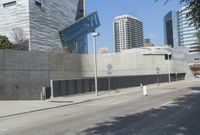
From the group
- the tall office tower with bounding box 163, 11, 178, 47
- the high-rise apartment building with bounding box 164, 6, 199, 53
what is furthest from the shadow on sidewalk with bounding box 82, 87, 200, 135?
the tall office tower with bounding box 163, 11, 178, 47

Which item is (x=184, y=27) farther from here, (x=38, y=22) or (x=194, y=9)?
(x=38, y=22)

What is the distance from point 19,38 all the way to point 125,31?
3117 inches

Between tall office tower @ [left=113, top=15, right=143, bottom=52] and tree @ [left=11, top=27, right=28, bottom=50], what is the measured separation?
6773 centimetres

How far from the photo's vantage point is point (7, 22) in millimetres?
100688

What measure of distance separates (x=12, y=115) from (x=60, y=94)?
1446cm

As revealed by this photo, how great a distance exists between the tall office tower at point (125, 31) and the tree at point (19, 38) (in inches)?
2667

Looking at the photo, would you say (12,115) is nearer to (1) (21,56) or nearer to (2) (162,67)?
(1) (21,56)

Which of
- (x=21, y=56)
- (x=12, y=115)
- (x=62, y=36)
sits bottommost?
(x=12, y=115)

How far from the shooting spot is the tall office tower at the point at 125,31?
164 meters

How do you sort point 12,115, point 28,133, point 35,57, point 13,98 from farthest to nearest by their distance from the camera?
point 35,57 < point 13,98 < point 12,115 < point 28,133

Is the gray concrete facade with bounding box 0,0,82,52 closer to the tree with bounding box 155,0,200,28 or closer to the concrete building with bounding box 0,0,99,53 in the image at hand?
the concrete building with bounding box 0,0,99,53

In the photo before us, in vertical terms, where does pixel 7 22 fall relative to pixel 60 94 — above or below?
above

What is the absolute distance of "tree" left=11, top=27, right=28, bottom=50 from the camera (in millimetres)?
90537

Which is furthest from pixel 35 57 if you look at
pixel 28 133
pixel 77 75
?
pixel 28 133
